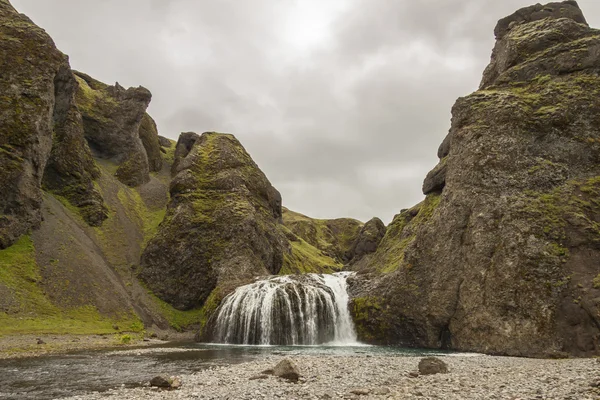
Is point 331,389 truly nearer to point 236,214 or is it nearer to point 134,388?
point 134,388

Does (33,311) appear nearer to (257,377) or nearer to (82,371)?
(82,371)

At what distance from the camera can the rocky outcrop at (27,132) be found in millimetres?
61869

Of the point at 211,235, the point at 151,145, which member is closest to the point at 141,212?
the point at 211,235

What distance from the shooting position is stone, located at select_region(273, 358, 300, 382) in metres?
20.4

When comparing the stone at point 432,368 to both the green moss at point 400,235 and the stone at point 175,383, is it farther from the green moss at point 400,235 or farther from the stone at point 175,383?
the green moss at point 400,235

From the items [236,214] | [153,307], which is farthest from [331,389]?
[236,214]

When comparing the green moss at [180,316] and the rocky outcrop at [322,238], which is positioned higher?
the rocky outcrop at [322,238]

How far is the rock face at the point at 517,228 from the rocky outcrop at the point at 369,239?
56.3 metres

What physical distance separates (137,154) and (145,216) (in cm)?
2736

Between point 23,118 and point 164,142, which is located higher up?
point 164,142

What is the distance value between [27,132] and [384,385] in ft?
232

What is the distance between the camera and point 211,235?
78188 millimetres

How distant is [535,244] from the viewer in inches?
1462

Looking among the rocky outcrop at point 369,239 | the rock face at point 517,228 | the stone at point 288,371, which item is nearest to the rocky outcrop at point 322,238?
the rocky outcrop at point 369,239
